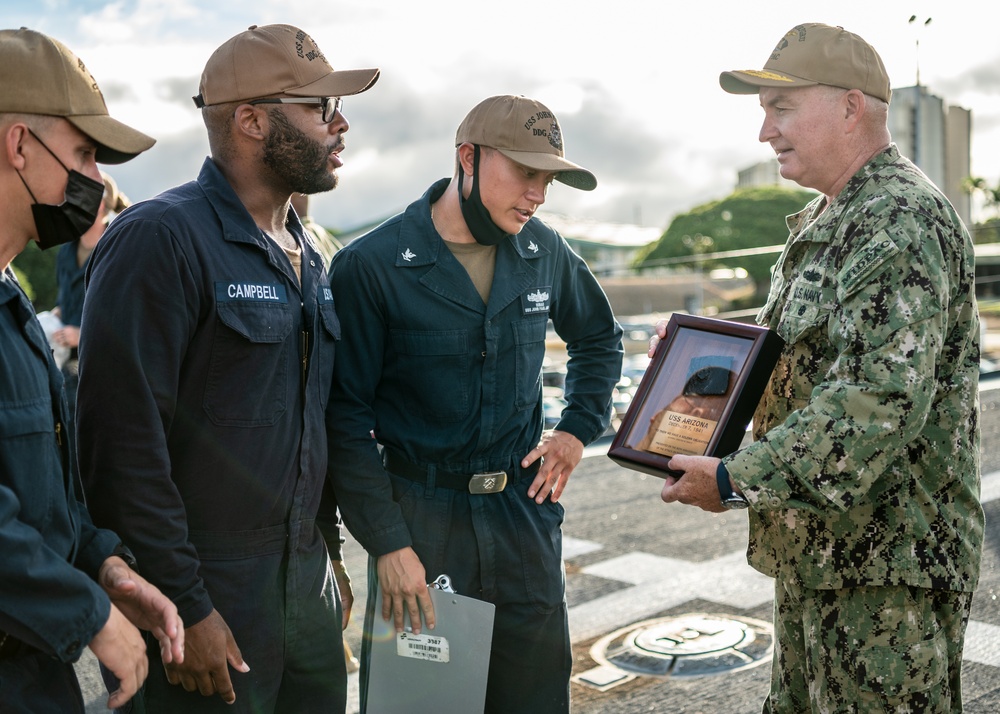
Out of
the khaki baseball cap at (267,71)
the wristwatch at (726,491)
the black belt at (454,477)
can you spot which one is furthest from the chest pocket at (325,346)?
the wristwatch at (726,491)

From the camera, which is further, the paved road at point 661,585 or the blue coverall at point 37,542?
the paved road at point 661,585

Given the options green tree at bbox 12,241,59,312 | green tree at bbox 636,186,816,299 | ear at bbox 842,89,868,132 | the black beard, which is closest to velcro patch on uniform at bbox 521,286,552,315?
the black beard

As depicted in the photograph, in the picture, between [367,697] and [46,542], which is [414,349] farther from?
[46,542]

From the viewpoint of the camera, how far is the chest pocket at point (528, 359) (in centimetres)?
337

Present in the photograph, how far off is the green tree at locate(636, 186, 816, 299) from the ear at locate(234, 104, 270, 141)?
71295 mm

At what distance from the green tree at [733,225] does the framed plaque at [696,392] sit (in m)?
70.9

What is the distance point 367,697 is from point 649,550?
3834mm

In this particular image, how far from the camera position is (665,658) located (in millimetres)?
4781

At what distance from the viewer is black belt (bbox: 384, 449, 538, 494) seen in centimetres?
326

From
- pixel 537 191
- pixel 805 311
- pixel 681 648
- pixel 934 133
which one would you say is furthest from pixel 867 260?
pixel 934 133

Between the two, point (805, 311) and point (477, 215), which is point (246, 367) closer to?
point (477, 215)

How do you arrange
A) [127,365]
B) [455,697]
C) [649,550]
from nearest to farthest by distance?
1. [127,365]
2. [455,697]
3. [649,550]

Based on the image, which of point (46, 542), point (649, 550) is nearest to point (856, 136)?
point (46, 542)

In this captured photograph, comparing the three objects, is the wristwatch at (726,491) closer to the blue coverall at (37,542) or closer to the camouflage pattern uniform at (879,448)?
the camouflage pattern uniform at (879,448)
